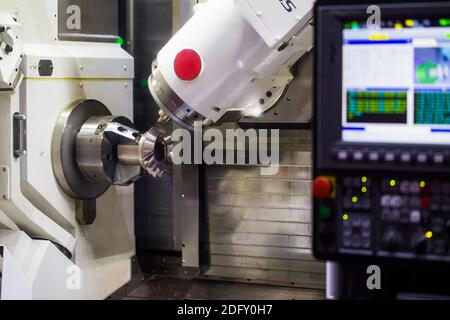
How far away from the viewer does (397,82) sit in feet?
4.61

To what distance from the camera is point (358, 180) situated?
1412mm

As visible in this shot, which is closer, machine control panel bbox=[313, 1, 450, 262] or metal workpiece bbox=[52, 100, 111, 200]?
machine control panel bbox=[313, 1, 450, 262]

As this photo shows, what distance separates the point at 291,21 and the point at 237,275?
3.89 feet

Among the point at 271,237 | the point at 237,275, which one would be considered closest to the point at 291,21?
the point at 271,237

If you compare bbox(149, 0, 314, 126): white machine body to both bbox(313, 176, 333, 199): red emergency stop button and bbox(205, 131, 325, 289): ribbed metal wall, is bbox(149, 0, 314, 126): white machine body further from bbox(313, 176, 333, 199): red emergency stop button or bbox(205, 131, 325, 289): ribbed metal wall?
bbox(313, 176, 333, 199): red emergency stop button

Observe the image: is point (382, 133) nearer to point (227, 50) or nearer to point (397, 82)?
point (397, 82)

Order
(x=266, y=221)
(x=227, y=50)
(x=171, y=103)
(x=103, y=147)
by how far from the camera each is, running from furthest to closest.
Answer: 1. (x=266, y=221)
2. (x=103, y=147)
3. (x=171, y=103)
4. (x=227, y=50)

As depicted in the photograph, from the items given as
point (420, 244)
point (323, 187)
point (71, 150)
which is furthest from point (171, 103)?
point (420, 244)

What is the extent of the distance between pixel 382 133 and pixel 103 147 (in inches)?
53.9

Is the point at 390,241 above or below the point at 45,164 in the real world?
below

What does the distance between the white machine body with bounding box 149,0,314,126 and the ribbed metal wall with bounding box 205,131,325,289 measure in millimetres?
453

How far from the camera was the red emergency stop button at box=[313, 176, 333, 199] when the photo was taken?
1.41 metres

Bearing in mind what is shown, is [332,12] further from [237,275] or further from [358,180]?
[237,275]

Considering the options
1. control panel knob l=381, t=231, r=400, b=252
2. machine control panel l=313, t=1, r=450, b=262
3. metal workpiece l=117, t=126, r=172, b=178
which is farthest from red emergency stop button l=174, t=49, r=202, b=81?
control panel knob l=381, t=231, r=400, b=252
